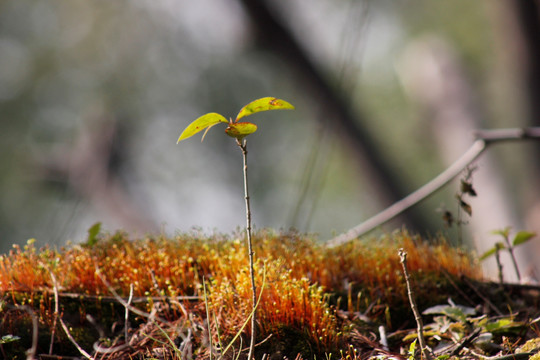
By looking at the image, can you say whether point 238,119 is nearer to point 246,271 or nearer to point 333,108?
point 246,271

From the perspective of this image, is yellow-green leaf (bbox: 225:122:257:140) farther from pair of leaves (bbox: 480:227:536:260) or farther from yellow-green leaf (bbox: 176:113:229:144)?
pair of leaves (bbox: 480:227:536:260)

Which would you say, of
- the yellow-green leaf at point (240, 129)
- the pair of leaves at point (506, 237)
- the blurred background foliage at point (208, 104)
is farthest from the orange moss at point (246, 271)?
the blurred background foliage at point (208, 104)

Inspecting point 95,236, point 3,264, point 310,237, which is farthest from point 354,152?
point 3,264

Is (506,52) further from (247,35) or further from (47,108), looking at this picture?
(47,108)

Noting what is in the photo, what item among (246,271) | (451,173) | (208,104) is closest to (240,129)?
(246,271)

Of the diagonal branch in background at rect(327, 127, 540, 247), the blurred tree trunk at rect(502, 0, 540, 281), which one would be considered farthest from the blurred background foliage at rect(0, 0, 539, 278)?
the diagonal branch in background at rect(327, 127, 540, 247)

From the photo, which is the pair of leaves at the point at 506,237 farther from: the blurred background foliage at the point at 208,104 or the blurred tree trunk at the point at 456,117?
the blurred tree trunk at the point at 456,117
